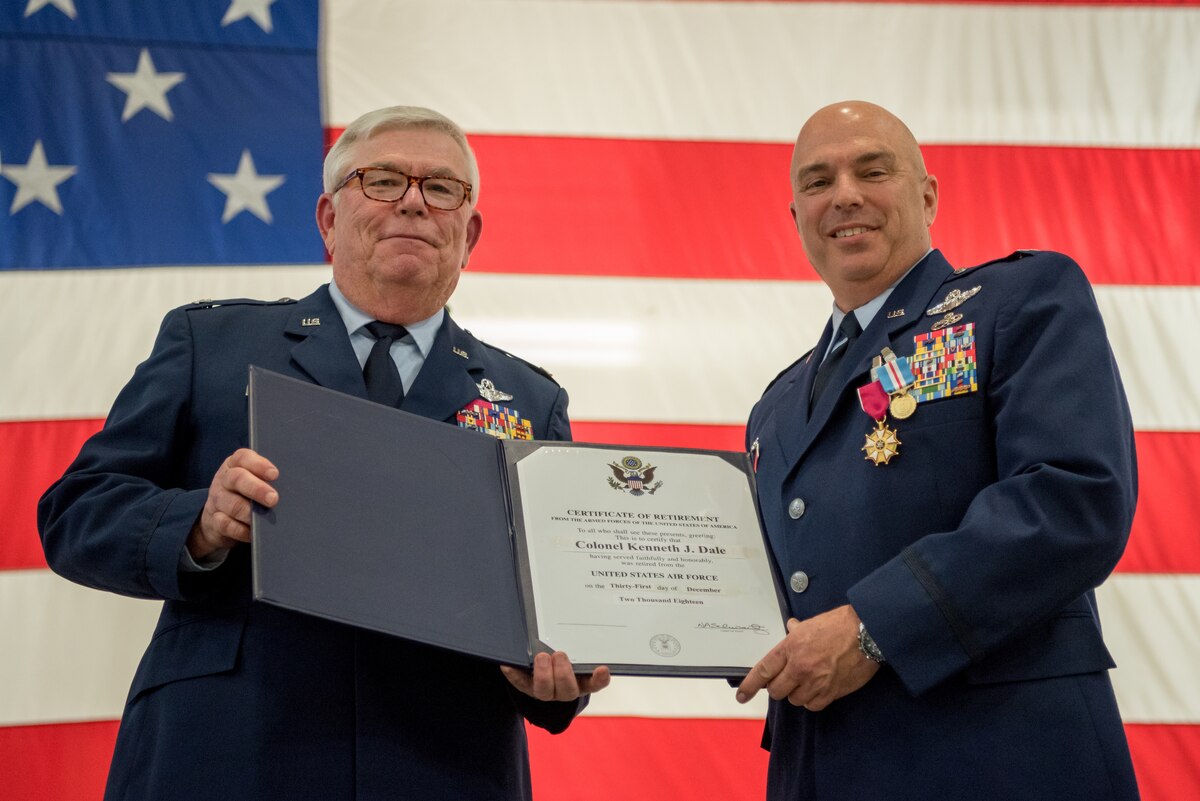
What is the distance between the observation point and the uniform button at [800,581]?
1732 millimetres

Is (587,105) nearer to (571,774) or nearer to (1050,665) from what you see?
(571,774)

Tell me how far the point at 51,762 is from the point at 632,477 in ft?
6.31

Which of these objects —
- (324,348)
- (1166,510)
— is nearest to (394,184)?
(324,348)

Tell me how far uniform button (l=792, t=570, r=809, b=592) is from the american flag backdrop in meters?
1.25

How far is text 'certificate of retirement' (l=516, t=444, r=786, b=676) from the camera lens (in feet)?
5.24

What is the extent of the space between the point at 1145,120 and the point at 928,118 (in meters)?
0.66

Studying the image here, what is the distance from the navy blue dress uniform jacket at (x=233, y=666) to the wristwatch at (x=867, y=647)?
485 mm

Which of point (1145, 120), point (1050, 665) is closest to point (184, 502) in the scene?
point (1050, 665)

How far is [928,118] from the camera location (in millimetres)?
3297

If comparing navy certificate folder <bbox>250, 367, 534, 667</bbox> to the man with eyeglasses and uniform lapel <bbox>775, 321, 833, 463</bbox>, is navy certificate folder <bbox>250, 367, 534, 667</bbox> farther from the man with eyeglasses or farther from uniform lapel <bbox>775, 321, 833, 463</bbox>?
uniform lapel <bbox>775, 321, 833, 463</bbox>

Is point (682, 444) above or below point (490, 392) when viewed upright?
above

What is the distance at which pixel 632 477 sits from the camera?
1.79 meters

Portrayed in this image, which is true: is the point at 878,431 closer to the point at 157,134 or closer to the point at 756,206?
the point at 756,206
